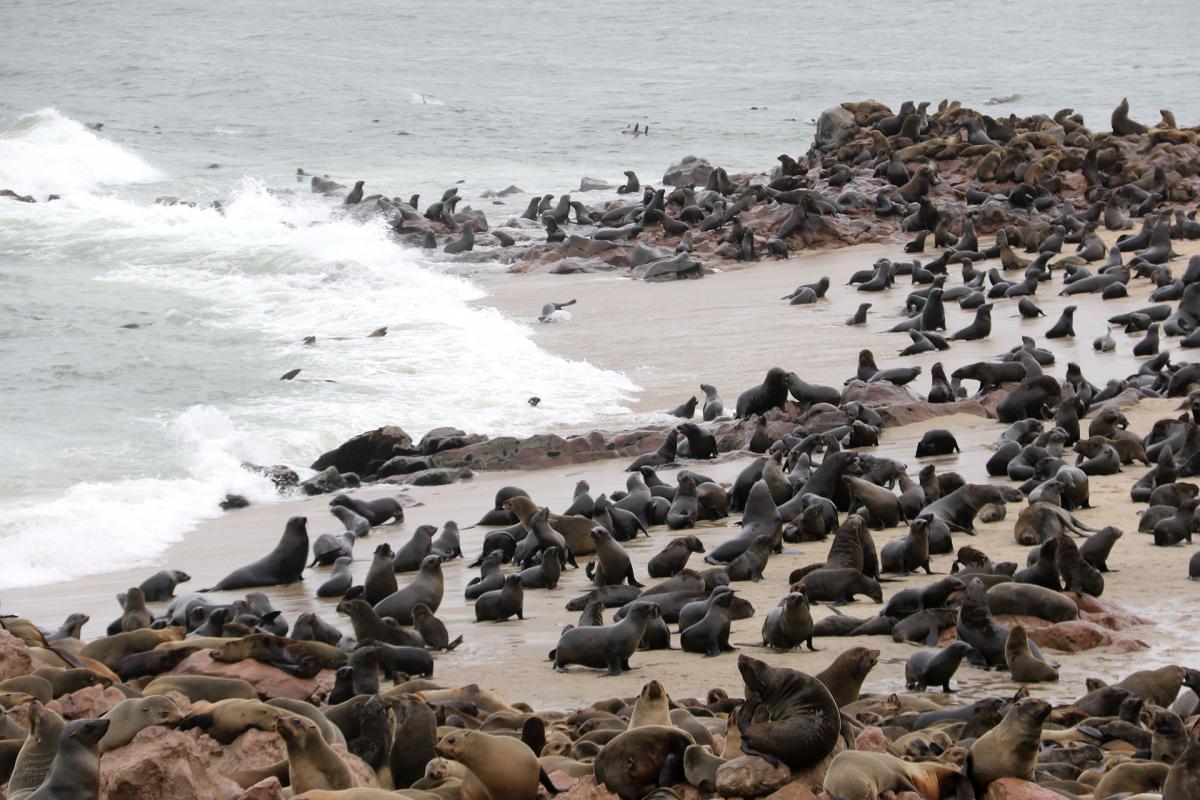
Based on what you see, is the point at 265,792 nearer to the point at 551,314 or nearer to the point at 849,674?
the point at 849,674

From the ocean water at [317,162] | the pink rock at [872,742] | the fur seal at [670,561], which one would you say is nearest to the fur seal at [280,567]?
the ocean water at [317,162]

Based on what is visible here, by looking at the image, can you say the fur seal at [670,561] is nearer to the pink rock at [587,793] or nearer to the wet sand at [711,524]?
the wet sand at [711,524]

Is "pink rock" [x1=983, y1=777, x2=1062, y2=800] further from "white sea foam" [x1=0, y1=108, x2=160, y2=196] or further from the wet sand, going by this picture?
"white sea foam" [x1=0, y1=108, x2=160, y2=196]

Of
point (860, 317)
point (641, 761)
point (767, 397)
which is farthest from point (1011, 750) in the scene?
point (860, 317)

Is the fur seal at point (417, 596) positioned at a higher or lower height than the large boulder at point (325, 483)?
higher

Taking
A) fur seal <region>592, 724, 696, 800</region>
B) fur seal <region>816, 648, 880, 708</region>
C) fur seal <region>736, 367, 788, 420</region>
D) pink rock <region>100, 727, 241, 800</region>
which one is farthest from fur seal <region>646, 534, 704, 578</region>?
fur seal <region>736, 367, 788, 420</region>

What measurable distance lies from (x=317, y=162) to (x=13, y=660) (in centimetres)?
3625

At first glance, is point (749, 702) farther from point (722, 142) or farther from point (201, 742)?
point (722, 142)

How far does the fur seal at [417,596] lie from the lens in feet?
25.3

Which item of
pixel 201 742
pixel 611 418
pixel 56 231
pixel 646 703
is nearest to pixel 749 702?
pixel 646 703

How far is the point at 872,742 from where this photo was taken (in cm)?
452

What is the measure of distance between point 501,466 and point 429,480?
2.03ft

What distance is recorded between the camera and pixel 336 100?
→ 173ft

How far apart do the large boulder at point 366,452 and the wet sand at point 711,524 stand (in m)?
0.86
